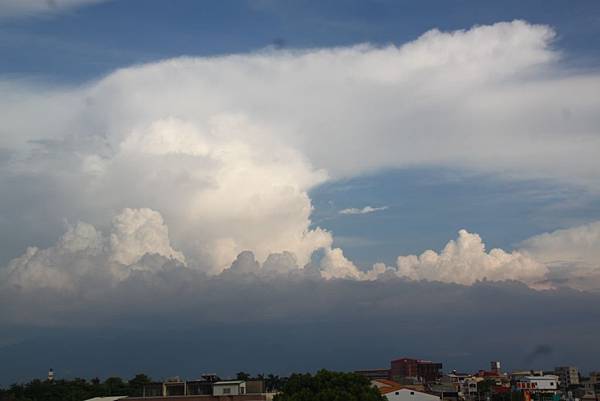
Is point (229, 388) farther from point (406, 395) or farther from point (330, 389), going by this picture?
point (406, 395)

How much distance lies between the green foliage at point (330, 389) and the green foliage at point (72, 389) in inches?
2938

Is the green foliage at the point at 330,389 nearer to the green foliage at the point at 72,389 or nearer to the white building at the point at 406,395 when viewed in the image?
the white building at the point at 406,395

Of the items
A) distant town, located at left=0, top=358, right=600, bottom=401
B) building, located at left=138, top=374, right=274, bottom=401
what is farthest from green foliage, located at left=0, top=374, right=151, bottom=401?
building, located at left=138, top=374, right=274, bottom=401

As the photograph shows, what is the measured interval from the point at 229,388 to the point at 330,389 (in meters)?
27.0

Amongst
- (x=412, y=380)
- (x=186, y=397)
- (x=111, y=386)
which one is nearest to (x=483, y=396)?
(x=412, y=380)

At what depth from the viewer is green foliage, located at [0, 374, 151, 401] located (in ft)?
536

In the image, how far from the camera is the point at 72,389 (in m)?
166

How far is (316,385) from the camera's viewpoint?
91875 millimetres

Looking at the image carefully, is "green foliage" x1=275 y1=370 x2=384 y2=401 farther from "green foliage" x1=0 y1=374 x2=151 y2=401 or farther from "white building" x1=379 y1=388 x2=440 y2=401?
"green foliage" x1=0 y1=374 x2=151 y2=401

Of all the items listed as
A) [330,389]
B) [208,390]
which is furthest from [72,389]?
[330,389]

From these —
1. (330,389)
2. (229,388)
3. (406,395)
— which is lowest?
(406,395)

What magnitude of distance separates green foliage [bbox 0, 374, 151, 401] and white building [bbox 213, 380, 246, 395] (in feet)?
171

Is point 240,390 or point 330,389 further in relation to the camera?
point 240,390

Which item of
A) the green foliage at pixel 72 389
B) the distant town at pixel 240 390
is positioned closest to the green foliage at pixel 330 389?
the distant town at pixel 240 390
